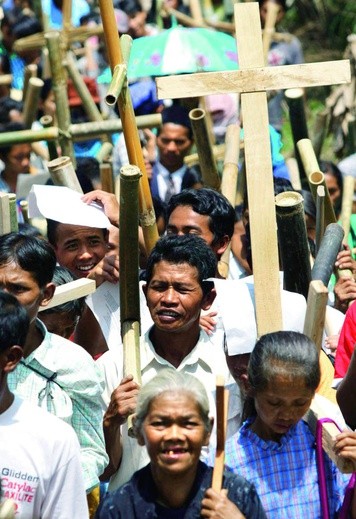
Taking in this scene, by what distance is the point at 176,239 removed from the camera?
511 cm

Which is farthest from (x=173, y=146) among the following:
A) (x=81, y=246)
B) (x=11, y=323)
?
(x=11, y=323)

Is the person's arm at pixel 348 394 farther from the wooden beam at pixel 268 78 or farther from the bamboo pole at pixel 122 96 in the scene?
the bamboo pole at pixel 122 96

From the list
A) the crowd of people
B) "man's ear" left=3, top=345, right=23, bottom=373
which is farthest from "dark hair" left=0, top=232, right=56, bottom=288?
"man's ear" left=3, top=345, right=23, bottom=373

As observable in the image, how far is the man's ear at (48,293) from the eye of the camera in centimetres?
471

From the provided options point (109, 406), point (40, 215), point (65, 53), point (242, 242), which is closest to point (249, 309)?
point (109, 406)

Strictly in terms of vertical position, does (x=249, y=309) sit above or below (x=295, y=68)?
below

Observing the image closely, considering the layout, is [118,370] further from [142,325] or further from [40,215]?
[40,215]

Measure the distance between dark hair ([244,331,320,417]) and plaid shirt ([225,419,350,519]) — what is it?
0.66ft

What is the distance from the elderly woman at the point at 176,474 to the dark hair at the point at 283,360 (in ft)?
1.31

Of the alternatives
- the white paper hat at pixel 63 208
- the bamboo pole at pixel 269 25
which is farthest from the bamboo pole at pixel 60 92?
the bamboo pole at pixel 269 25

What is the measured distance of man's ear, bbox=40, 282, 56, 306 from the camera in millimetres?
4715

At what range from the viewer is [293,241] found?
5.21 meters

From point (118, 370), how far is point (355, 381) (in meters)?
0.96

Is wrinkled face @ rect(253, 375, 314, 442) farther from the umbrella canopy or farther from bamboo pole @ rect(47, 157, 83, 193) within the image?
the umbrella canopy
